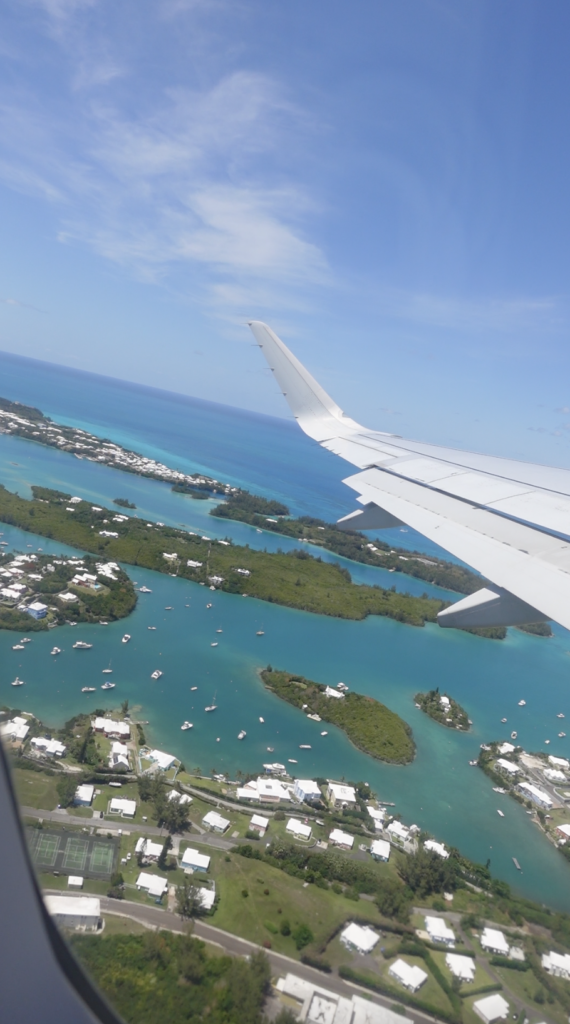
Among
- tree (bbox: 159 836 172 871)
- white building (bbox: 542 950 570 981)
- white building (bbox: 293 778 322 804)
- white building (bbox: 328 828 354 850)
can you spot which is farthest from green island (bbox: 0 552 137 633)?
white building (bbox: 542 950 570 981)

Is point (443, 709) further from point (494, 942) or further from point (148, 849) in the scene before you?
point (148, 849)

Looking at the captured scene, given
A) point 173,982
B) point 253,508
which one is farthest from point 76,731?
point 253,508

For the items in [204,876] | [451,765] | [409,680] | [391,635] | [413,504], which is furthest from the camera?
[391,635]

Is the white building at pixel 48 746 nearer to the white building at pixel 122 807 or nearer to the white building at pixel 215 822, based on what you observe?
the white building at pixel 122 807

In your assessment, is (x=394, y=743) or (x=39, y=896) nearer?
(x=39, y=896)

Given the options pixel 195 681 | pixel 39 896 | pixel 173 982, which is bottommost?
pixel 195 681

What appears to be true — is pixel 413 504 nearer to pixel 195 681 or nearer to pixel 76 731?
pixel 76 731

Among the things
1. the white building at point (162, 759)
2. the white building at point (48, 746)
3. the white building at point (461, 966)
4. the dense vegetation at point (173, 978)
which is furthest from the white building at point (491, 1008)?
the white building at point (162, 759)
